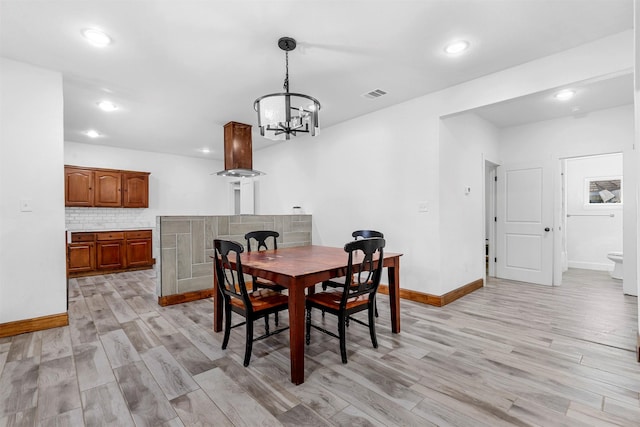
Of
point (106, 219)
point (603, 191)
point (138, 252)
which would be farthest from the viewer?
point (106, 219)

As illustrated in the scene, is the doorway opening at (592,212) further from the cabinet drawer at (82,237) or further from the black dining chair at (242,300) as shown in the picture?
the cabinet drawer at (82,237)

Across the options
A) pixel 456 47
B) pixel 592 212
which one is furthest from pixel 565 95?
pixel 592 212

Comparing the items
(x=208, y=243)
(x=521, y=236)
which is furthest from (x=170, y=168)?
(x=521, y=236)

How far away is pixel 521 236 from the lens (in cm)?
497

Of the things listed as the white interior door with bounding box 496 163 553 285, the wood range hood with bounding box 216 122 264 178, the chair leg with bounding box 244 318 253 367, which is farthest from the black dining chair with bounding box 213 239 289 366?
the white interior door with bounding box 496 163 553 285

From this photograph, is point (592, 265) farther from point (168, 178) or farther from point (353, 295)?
point (168, 178)

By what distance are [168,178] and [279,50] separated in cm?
544

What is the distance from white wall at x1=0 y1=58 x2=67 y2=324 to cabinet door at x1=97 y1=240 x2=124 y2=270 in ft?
9.05

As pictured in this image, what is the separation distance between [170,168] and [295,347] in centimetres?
645

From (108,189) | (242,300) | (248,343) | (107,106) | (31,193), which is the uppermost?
(107,106)

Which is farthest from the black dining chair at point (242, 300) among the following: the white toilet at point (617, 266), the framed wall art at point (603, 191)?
the framed wall art at point (603, 191)

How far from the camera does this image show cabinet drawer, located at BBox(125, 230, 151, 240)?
5877 mm

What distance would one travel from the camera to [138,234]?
6.00 m

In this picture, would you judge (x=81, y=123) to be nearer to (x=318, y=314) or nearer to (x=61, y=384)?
(x=61, y=384)
